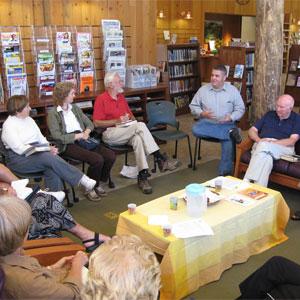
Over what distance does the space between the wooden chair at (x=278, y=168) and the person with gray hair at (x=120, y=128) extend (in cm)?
92

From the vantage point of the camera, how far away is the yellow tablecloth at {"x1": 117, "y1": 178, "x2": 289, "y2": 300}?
8.61ft

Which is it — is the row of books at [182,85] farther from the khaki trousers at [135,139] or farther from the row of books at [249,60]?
the khaki trousers at [135,139]

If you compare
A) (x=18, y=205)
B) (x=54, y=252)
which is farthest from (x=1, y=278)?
(x=54, y=252)

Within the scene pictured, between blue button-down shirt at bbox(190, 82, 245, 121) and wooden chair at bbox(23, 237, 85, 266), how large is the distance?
305 centimetres

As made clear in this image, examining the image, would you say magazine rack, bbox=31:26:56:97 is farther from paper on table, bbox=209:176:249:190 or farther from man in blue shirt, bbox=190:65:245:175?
paper on table, bbox=209:176:249:190

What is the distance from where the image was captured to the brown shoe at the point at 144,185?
446 cm

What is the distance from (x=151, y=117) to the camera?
5.29 m

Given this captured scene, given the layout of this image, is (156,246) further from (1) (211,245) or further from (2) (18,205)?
(2) (18,205)

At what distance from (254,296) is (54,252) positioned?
3.62 feet

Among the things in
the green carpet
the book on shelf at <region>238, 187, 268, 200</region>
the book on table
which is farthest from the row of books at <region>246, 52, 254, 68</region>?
the book on table

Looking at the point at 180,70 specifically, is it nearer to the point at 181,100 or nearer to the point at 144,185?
the point at 181,100

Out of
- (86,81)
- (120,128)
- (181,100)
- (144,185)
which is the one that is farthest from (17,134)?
(181,100)

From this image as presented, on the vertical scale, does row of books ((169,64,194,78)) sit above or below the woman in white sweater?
above

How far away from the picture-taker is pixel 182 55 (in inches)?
331
